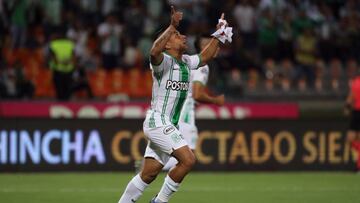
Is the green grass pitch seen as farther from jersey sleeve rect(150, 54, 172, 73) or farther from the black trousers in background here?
the black trousers in background

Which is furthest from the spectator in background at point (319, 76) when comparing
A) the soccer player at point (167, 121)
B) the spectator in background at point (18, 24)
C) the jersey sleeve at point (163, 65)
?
the jersey sleeve at point (163, 65)

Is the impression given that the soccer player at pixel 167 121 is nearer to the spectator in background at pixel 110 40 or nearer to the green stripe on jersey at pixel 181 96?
the green stripe on jersey at pixel 181 96

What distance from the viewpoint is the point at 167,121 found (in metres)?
9.63

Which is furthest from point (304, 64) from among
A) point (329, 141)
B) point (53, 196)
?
point (53, 196)

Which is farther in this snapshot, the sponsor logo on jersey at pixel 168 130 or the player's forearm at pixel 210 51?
the player's forearm at pixel 210 51

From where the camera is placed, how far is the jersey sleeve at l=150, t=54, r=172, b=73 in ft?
31.1

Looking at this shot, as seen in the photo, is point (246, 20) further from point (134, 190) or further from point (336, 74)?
point (134, 190)

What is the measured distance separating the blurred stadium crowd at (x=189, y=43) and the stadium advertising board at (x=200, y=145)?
3607mm

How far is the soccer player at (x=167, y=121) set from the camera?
9477 mm

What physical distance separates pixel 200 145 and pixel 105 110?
2.99 metres

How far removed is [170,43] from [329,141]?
730 cm

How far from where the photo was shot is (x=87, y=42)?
2127 centimetres

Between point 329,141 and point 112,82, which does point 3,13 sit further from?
point 329,141

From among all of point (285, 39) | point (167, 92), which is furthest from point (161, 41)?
point (285, 39)
